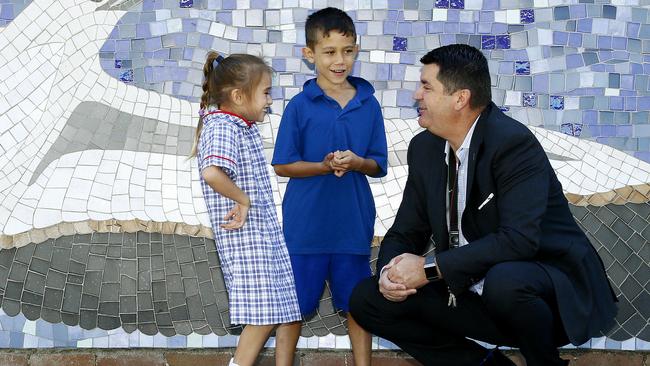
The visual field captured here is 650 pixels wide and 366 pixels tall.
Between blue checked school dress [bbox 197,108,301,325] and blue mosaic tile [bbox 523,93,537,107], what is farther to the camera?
blue mosaic tile [bbox 523,93,537,107]

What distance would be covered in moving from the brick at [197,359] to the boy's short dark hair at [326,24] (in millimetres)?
1396

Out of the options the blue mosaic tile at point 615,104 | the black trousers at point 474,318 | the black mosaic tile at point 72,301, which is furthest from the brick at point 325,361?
the blue mosaic tile at point 615,104

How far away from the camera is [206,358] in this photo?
4480 mm

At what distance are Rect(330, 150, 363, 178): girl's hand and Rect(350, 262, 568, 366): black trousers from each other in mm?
446

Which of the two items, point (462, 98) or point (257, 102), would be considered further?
point (257, 102)

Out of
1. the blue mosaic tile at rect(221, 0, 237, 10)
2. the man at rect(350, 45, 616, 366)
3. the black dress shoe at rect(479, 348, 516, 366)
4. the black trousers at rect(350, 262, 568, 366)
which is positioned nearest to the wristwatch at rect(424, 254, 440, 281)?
the man at rect(350, 45, 616, 366)

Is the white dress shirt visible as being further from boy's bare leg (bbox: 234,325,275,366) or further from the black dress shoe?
boy's bare leg (bbox: 234,325,275,366)

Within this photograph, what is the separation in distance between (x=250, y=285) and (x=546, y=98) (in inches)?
64.7

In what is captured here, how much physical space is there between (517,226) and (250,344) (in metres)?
1.12

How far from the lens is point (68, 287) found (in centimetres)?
450

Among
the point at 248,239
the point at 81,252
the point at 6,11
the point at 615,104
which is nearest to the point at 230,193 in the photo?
the point at 248,239

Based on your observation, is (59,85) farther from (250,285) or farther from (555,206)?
(555,206)

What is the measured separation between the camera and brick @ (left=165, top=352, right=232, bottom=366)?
4473 mm

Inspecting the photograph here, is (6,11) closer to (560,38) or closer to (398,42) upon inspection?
(398,42)
